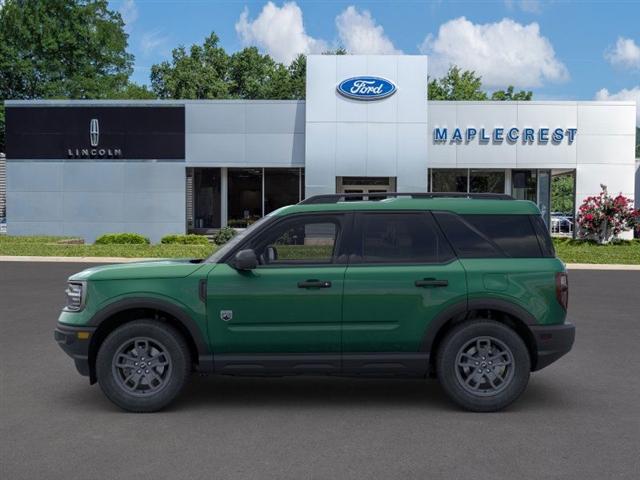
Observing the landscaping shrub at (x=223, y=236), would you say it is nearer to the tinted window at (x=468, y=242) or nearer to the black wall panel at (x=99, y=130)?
the black wall panel at (x=99, y=130)

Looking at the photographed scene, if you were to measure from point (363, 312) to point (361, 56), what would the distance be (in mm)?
24673

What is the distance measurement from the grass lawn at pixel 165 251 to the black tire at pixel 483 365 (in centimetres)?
1844

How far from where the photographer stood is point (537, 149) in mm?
29984

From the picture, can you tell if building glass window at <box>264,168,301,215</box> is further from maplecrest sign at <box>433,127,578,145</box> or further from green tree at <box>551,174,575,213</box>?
green tree at <box>551,174,575,213</box>

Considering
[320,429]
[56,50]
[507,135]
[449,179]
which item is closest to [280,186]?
[449,179]

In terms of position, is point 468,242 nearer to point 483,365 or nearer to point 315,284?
point 483,365

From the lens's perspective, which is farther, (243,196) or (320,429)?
(243,196)

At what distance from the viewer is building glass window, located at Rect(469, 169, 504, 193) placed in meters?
30.7

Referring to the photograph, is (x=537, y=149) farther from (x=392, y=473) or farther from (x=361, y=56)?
(x=392, y=473)

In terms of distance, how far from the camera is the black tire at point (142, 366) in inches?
236

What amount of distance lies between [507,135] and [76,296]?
26.3 m

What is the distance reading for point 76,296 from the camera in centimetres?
613

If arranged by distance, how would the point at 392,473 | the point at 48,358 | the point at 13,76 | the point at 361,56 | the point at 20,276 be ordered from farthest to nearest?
1. the point at 13,76
2. the point at 361,56
3. the point at 20,276
4. the point at 48,358
5. the point at 392,473

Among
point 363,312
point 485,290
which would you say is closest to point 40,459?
point 363,312
